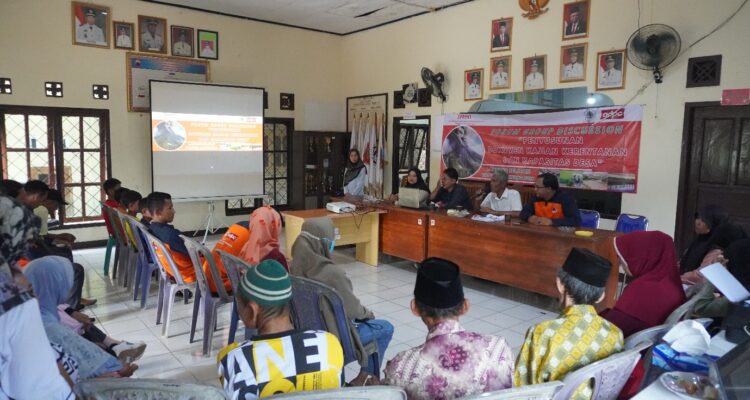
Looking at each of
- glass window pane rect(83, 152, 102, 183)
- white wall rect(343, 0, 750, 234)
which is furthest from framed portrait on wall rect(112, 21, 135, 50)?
white wall rect(343, 0, 750, 234)

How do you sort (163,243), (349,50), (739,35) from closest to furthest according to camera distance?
(163,243)
(739,35)
(349,50)

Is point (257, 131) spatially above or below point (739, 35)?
below

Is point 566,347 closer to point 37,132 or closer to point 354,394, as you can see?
point 354,394

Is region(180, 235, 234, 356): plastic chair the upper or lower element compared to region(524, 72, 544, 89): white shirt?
lower

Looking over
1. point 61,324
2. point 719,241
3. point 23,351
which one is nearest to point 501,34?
point 719,241

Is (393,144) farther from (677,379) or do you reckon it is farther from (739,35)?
(677,379)

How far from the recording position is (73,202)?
659 centimetres

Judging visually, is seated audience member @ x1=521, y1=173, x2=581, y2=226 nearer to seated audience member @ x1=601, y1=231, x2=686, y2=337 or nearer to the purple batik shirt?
seated audience member @ x1=601, y1=231, x2=686, y2=337

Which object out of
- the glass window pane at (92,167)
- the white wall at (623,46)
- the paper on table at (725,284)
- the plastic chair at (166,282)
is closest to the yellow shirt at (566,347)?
the paper on table at (725,284)

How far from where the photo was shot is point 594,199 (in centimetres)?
561

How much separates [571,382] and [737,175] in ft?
14.1

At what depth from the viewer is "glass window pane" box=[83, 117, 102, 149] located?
260 inches

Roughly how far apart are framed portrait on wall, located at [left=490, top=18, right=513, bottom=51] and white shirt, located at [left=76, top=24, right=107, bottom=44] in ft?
16.7

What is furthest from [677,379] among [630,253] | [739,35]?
[739,35]
